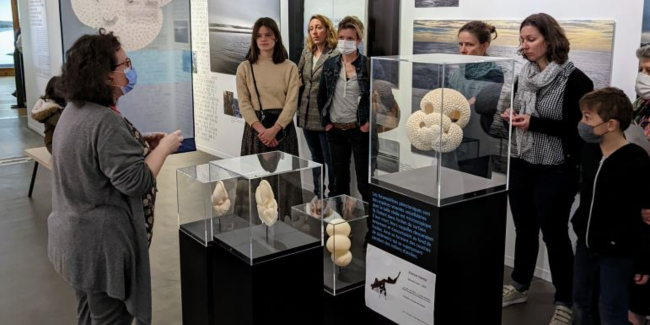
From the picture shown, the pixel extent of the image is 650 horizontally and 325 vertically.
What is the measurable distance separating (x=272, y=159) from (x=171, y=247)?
253 centimetres

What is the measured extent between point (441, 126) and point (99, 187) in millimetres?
1335

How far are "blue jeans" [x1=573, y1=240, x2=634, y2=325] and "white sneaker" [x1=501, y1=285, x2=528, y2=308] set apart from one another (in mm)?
618

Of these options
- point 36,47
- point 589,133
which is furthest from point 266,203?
point 36,47

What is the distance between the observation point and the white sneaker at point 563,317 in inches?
138

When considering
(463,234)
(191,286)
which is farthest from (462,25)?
(191,286)

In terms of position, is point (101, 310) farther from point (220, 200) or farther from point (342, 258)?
point (342, 258)

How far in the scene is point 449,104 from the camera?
223 centimetres

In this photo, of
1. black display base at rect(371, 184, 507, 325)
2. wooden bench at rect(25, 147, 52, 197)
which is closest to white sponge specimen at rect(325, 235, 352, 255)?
black display base at rect(371, 184, 507, 325)

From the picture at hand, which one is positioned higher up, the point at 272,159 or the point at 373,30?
the point at 373,30

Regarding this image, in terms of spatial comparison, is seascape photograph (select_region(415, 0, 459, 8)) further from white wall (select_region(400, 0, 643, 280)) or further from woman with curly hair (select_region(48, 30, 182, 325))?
woman with curly hair (select_region(48, 30, 182, 325))

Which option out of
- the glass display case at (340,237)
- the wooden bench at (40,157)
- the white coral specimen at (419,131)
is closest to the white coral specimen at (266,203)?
the glass display case at (340,237)

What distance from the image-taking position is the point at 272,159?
2.79 metres

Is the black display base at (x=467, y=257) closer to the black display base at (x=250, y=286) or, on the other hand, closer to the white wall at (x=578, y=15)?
the black display base at (x=250, y=286)

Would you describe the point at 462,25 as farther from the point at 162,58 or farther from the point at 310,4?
the point at 162,58
